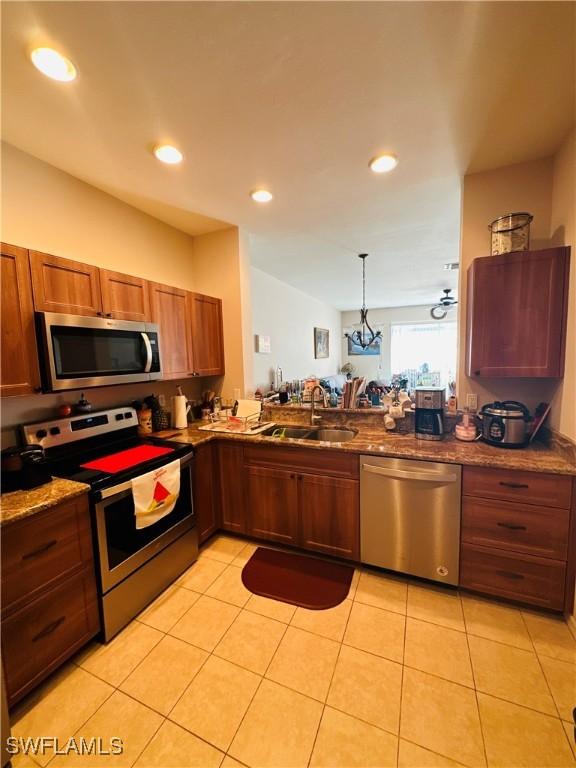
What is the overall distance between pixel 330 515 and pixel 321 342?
4817 mm

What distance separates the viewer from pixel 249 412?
8.94 ft

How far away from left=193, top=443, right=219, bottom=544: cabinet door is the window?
5937 millimetres

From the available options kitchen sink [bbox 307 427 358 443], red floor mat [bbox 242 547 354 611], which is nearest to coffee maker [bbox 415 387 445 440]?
kitchen sink [bbox 307 427 358 443]

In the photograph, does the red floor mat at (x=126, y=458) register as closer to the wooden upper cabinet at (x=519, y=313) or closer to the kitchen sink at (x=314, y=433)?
the kitchen sink at (x=314, y=433)

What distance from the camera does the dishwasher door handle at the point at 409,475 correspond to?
1.77 meters

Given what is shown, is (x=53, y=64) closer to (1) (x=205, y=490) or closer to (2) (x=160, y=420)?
(2) (x=160, y=420)

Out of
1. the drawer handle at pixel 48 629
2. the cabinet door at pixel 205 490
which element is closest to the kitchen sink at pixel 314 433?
the cabinet door at pixel 205 490

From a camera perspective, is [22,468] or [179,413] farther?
[179,413]

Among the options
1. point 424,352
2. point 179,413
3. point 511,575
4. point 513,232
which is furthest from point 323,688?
point 424,352

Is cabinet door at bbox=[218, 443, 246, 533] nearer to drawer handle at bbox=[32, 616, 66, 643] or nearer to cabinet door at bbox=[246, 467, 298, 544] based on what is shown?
cabinet door at bbox=[246, 467, 298, 544]

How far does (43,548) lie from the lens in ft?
4.30

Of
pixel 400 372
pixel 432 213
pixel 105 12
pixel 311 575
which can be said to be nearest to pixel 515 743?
pixel 311 575

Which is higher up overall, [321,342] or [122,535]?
[321,342]

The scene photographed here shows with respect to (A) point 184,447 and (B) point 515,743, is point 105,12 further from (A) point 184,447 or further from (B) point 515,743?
(B) point 515,743
